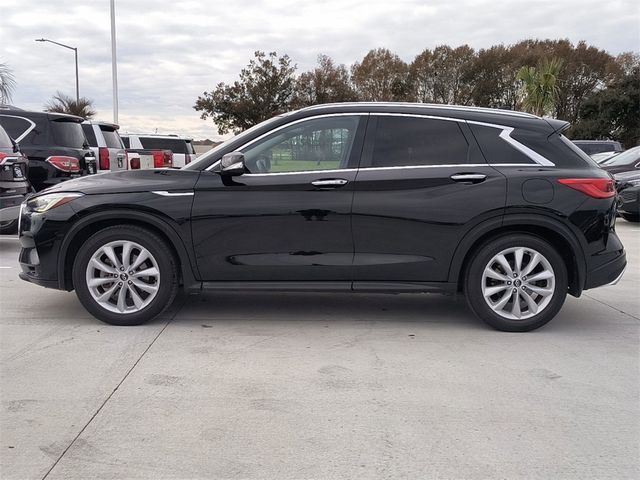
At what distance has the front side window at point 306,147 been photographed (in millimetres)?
4895

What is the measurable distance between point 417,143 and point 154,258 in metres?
2.34

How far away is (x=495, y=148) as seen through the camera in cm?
491

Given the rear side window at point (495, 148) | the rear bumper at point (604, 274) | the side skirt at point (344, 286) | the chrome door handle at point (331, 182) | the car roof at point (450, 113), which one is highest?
the car roof at point (450, 113)

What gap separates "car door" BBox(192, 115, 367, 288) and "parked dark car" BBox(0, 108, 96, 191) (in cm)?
589

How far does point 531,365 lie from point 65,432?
3025 millimetres

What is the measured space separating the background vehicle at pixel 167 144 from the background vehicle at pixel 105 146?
6653mm

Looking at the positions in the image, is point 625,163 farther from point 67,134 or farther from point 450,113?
point 67,134

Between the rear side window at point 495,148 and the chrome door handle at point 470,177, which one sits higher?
the rear side window at point 495,148

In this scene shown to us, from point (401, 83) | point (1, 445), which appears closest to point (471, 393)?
point (1, 445)

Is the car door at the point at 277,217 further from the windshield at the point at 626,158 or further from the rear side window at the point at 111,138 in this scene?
the windshield at the point at 626,158

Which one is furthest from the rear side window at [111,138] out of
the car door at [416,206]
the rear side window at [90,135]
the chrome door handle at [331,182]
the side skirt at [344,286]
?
the car door at [416,206]

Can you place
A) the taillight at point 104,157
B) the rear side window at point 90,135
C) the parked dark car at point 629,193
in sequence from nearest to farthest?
the parked dark car at point 629,193
the taillight at point 104,157
the rear side window at point 90,135

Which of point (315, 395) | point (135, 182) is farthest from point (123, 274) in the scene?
point (315, 395)

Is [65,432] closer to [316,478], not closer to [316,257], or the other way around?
[316,478]
